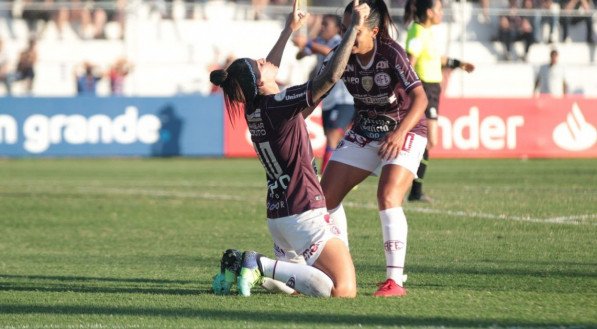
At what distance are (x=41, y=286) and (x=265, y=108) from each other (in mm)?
2311

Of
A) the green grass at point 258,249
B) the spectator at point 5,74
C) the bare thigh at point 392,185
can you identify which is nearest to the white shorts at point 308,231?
the green grass at point 258,249

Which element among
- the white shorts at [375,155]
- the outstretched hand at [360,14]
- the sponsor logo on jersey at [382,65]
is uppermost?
the outstretched hand at [360,14]

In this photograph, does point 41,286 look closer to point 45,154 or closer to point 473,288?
point 473,288

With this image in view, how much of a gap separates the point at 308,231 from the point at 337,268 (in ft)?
1.00

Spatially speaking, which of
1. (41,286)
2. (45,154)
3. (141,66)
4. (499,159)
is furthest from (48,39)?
(41,286)

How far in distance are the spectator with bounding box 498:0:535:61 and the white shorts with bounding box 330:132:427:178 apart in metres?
20.9

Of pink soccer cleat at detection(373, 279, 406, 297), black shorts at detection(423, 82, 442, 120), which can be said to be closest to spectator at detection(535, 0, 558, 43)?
black shorts at detection(423, 82, 442, 120)

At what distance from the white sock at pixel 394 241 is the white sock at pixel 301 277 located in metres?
0.52

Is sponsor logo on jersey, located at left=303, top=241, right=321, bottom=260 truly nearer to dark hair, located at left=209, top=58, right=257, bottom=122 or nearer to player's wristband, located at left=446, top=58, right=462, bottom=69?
dark hair, located at left=209, top=58, right=257, bottom=122

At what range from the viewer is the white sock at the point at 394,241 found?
813 cm

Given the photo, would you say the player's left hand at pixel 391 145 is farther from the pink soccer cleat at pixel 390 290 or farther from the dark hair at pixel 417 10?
the dark hair at pixel 417 10

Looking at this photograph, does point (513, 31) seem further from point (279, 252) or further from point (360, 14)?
point (360, 14)

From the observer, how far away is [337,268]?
7.82 metres

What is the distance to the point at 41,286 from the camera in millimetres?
8828
